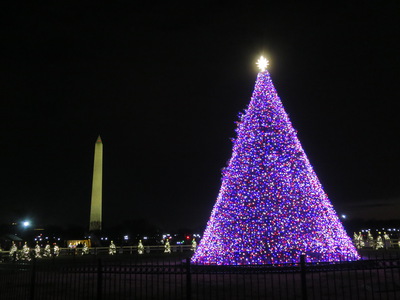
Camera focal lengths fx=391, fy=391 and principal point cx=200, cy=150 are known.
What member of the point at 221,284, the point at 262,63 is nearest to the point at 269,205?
the point at 221,284

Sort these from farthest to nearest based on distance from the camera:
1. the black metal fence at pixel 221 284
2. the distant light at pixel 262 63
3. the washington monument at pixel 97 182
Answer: the washington monument at pixel 97 182 → the distant light at pixel 262 63 → the black metal fence at pixel 221 284

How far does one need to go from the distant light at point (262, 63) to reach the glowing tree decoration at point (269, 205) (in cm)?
124

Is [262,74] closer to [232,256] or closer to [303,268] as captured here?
[232,256]

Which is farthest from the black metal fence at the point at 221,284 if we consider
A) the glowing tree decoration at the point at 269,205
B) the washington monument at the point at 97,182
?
the washington monument at the point at 97,182

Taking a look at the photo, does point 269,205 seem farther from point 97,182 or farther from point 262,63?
point 97,182

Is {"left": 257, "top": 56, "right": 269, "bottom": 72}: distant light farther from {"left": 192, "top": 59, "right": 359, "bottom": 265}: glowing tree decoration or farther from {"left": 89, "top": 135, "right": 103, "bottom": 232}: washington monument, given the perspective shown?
{"left": 89, "top": 135, "right": 103, "bottom": 232}: washington monument

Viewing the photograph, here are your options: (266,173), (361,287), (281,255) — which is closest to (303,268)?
(361,287)

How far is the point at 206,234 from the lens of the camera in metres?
16.9

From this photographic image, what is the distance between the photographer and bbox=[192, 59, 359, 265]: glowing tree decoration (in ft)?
49.9

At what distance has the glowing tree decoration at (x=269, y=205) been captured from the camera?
49.9 ft

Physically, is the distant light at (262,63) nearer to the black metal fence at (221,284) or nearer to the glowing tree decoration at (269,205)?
the glowing tree decoration at (269,205)

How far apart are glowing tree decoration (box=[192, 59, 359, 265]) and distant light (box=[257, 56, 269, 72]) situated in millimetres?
1238

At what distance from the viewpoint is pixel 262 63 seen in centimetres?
1862

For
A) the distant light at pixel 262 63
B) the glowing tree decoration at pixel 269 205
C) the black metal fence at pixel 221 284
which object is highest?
the distant light at pixel 262 63
